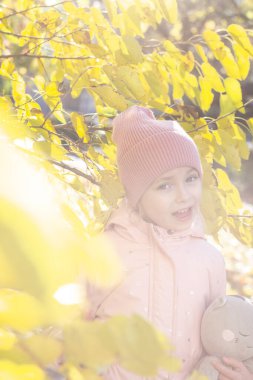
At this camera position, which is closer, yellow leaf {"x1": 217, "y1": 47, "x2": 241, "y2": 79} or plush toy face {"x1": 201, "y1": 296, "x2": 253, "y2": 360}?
plush toy face {"x1": 201, "y1": 296, "x2": 253, "y2": 360}

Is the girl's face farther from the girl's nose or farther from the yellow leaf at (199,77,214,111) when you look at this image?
the yellow leaf at (199,77,214,111)

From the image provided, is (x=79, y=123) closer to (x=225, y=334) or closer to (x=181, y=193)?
(x=181, y=193)

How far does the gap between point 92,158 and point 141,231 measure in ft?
1.30

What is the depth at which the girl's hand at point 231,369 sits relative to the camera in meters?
1.43

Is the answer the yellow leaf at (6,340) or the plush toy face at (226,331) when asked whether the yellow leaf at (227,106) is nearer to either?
the plush toy face at (226,331)

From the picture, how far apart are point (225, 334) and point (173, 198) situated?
37 centimetres

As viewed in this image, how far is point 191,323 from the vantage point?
4.89 feet

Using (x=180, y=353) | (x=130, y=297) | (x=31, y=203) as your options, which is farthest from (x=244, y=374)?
(x=31, y=203)

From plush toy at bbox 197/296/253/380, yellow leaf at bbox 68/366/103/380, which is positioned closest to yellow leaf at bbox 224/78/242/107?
plush toy at bbox 197/296/253/380

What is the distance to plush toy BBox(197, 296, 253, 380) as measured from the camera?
56.6 inches

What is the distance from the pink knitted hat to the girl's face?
0.07 ft

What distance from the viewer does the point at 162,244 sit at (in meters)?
1.53

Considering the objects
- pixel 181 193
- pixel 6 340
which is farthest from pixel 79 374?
pixel 181 193

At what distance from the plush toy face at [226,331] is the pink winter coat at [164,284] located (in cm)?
5
